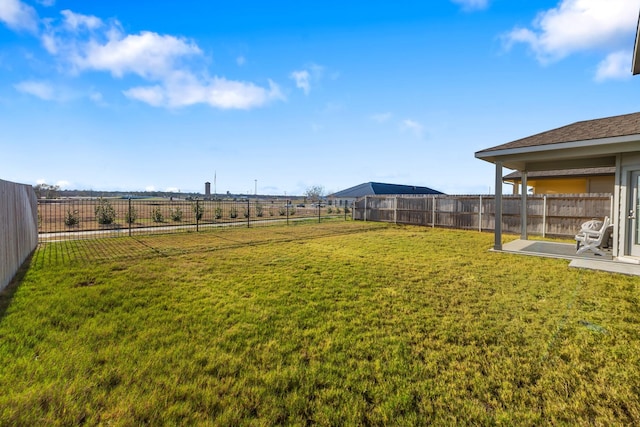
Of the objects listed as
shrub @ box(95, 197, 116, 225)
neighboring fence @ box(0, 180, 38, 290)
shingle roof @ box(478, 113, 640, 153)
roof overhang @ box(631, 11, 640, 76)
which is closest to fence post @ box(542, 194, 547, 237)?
shingle roof @ box(478, 113, 640, 153)

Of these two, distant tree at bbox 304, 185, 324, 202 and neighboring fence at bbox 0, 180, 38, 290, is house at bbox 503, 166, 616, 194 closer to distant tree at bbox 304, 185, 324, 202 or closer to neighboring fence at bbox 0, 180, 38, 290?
neighboring fence at bbox 0, 180, 38, 290

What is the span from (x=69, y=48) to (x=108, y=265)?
7162 mm

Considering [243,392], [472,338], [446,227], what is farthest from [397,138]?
[243,392]

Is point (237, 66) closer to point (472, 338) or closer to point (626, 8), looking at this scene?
point (626, 8)

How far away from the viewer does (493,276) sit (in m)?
5.38

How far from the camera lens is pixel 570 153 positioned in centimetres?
705

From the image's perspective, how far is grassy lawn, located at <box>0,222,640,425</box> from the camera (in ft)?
6.32

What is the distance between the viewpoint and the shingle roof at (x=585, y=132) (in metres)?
6.38

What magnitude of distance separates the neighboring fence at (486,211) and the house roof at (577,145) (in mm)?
2373

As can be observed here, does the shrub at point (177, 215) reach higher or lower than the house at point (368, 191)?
lower

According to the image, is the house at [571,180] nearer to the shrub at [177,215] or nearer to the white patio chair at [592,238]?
the white patio chair at [592,238]

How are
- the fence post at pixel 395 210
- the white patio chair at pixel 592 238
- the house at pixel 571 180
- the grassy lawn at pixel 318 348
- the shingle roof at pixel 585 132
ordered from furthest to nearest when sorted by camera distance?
the fence post at pixel 395 210
the house at pixel 571 180
the white patio chair at pixel 592 238
the shingle roof at pixel 585 132
the grassy lawn at pixel 318 348

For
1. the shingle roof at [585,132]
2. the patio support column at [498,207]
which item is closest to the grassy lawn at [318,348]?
the patio support column at [498,207]

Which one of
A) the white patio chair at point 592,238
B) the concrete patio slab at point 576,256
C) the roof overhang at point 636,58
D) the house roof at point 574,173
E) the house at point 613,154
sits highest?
the roof overhang at point 636,58
